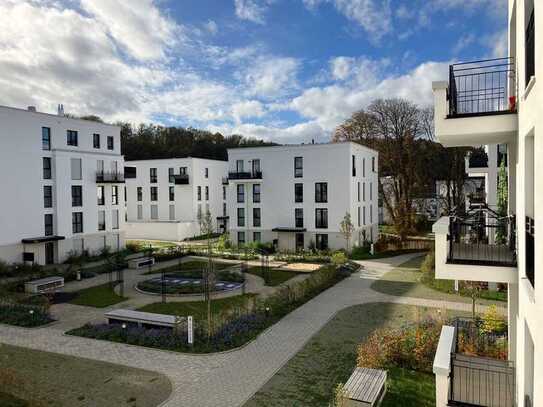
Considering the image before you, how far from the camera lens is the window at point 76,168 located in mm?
31294

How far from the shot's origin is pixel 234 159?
36.9m

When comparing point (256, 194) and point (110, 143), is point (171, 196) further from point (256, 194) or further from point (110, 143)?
point (256, 194)

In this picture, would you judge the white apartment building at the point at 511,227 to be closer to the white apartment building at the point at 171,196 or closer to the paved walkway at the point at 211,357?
the paved walkway at the point at 211,357

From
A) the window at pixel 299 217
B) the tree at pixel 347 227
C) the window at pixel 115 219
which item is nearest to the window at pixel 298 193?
the window at pixel 299 217

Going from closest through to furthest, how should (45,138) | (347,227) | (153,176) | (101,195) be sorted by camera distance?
(45,138)
(347,227)
(101,195)
(153,176)

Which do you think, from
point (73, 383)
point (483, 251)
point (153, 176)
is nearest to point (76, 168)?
point (153, 176)

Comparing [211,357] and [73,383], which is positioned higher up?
[73,383]

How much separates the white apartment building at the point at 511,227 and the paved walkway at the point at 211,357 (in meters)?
5.24

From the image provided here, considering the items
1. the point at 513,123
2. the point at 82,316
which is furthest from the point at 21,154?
the point at 513,123

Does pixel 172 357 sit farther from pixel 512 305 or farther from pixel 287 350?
pixel 512 305

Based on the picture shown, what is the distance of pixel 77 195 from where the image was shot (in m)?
31.7

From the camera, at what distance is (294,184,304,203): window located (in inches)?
1357

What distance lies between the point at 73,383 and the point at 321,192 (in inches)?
1011

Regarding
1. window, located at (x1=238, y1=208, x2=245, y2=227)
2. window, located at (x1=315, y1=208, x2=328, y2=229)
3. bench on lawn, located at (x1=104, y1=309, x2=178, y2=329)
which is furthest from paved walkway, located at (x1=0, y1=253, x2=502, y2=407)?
window, located at (x1=238, y1=208, x2=245, y2=227)
